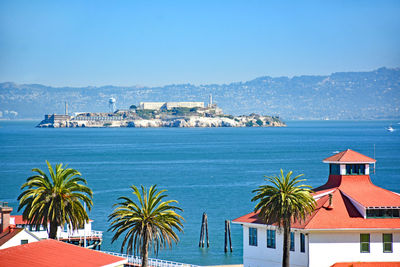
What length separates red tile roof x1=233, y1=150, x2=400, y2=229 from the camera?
40.3m

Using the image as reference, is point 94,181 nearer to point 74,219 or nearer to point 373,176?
point 373,176

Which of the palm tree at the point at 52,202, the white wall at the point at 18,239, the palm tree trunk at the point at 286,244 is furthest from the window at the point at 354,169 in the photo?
the white wall at the point at 18,239

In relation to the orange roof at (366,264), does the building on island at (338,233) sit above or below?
above

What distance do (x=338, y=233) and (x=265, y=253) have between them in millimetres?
5016

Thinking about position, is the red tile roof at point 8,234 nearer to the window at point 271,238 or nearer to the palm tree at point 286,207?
the palm tree at point 286,207

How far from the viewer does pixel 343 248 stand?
1580 inches

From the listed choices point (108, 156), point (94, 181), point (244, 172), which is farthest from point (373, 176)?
point (108, 156)

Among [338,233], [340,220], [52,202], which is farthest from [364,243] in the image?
[52,202]

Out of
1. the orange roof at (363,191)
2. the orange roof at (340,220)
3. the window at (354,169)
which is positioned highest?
the window at (354,169)

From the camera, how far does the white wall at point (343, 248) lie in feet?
131

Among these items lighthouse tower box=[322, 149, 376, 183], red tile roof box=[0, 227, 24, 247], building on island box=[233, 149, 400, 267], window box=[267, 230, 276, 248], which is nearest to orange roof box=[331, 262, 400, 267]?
building on island box=[233, 149, 400, 267]

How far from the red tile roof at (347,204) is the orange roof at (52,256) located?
12.0 meters

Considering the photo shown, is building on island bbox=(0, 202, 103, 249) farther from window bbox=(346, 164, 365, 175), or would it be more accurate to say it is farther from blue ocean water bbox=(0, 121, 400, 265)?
window bbox=(346, 164, 365, 175)

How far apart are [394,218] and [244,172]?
102944 millimetres
